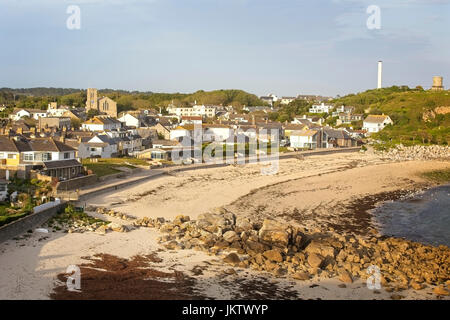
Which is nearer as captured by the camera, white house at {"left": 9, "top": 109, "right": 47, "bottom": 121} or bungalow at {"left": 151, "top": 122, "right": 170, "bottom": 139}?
bungalow at {"left": 151, "top": 122, "right": 170, "bottom": 139}

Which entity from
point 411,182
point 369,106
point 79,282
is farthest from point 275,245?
point 369,106

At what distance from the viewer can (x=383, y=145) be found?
200ft

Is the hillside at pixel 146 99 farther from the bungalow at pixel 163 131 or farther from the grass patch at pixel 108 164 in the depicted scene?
the grass patch at pixel 108 164

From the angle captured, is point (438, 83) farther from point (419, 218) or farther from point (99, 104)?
point (419, 218)

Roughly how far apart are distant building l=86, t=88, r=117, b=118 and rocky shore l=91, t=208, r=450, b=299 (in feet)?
196

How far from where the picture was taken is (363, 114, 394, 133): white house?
73.9 m

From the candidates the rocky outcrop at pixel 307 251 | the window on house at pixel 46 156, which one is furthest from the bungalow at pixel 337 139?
the rocky outcrop at pixel 307 251

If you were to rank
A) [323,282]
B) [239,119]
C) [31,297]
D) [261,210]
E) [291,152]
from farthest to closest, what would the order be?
[239,119] → [291,152] → [261,210] → [323,282] → [31,297]

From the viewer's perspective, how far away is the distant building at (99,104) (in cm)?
7775

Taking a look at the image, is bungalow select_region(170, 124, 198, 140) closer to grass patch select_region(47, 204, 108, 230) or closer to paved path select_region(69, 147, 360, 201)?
paved path select_region(69, 147, 360, 201)

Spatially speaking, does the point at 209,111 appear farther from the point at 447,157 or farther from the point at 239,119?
the point at 447,157

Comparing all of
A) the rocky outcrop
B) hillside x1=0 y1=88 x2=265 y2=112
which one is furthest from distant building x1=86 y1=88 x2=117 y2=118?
the rocky outcrop

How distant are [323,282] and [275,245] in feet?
10.0

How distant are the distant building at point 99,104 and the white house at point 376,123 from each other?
1473 inches
